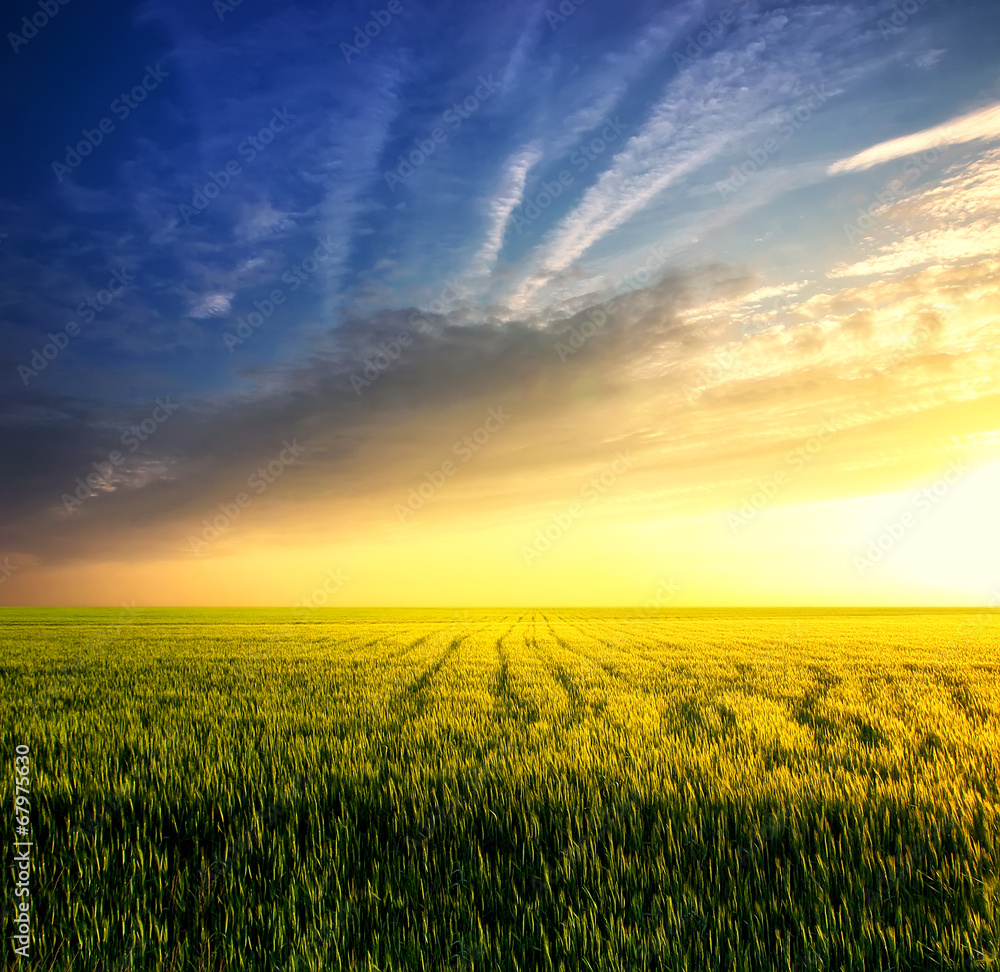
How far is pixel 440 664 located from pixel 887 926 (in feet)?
43.6

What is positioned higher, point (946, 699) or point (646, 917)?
point (646, 917)

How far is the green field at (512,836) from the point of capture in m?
2.92

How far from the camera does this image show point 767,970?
2.69m

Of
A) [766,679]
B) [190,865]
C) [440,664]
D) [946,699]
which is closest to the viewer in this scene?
[190,865]

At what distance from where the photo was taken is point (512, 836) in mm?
4156

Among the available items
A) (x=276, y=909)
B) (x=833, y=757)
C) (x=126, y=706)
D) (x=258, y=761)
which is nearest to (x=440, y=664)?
(x=126, y=706)

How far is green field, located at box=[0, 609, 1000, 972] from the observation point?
292 centimetres

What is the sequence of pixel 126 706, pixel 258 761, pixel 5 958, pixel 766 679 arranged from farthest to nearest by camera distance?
pixel 766 679 < pixel 126 706 < pixel 258 761 < pixel 5 958

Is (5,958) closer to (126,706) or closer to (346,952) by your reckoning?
(346,952)

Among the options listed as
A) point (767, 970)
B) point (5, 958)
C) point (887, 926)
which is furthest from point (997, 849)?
point (5, 958)

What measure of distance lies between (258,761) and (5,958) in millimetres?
2983

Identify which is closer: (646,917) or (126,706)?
(646,917)

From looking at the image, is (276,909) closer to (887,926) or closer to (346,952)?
(346,952)

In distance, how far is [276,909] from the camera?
10.5ft
